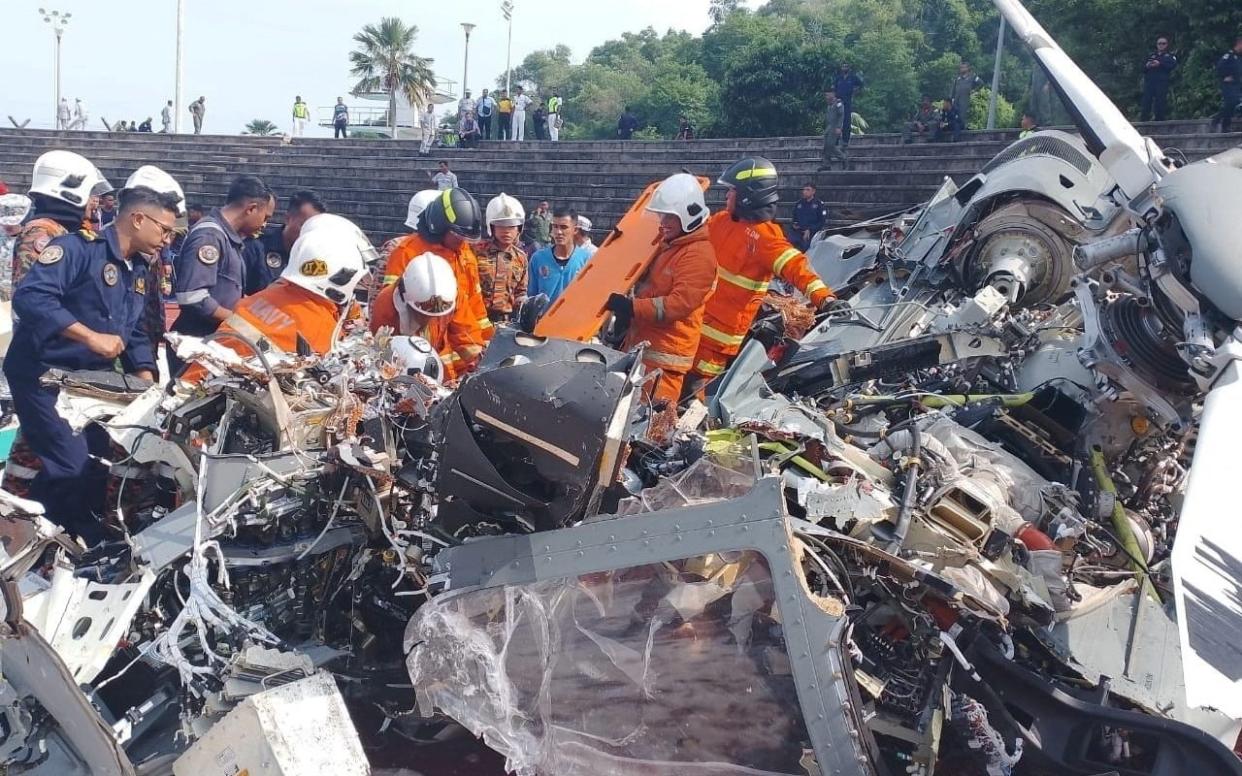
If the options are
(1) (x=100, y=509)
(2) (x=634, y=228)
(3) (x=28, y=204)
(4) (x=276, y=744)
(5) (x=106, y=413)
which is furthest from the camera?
Result: (3) (x=28, y=204)

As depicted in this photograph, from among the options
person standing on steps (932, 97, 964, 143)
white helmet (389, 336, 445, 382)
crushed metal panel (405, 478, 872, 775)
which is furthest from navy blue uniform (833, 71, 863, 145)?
crushed metal panel (405, 478, 872, 775)

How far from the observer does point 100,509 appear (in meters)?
4.45

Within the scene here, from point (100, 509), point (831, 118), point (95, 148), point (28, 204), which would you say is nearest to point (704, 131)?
point (831, 118)

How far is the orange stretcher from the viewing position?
18.0 feet

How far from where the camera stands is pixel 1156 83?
48.0ft

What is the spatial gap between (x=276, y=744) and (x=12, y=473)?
282 centimetres

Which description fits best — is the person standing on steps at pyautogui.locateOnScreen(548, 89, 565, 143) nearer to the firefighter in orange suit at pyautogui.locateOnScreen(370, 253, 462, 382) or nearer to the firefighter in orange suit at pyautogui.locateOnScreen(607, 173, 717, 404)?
the firefighter in orange suit at pyautogui.locateOnScreen(607, 173, 717, 404)

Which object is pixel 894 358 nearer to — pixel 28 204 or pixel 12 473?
pixel 12 473

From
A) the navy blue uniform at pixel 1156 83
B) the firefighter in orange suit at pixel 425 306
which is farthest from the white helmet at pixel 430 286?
the navy blue uniform at pixel 1156 83

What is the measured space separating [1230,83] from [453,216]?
11.6 m

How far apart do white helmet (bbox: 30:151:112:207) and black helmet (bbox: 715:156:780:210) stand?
346 centimetres

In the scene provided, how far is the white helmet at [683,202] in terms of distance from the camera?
533 cm

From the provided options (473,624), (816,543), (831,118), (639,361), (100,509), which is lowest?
(100,509)

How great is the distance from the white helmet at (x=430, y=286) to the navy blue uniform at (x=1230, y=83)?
1203 centimetres
